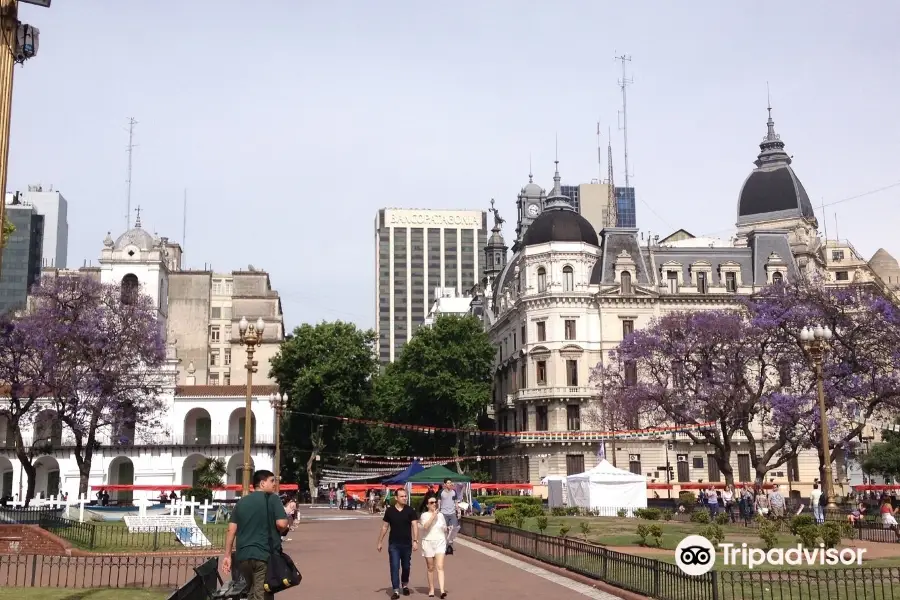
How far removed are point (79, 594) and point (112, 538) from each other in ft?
39.8

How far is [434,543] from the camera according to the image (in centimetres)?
1634

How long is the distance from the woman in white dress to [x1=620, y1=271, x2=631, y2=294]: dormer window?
52.9m

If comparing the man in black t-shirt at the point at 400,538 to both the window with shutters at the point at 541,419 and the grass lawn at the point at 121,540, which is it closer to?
the grass lawn at the point at 121,540

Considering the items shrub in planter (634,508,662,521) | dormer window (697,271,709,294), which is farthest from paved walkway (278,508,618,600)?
dormer window (697,271,709,294)

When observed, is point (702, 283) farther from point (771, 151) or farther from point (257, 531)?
point (257, 531)

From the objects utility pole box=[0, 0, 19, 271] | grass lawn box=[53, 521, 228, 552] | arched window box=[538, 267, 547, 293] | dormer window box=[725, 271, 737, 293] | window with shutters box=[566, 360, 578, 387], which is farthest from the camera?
dormer window box=[725, 271, 737, 293]

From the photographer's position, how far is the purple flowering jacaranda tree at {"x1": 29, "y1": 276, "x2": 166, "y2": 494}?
43.0 metres

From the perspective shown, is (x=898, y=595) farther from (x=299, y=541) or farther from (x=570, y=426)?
(x=570, y=426)

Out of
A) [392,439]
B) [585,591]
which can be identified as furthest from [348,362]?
[585,591]

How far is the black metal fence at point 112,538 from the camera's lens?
24.9 metres

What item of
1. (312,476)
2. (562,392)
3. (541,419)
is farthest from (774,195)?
(312,476)

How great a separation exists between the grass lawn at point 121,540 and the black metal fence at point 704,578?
939cm

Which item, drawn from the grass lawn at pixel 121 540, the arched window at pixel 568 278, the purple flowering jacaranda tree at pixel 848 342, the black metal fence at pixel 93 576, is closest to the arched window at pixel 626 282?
the arched window at pixel 568 278

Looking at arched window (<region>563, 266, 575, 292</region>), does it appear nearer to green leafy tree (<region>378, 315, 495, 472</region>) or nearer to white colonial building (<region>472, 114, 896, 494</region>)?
white colonial building (<region>472, 114, 896, 494</region>)
